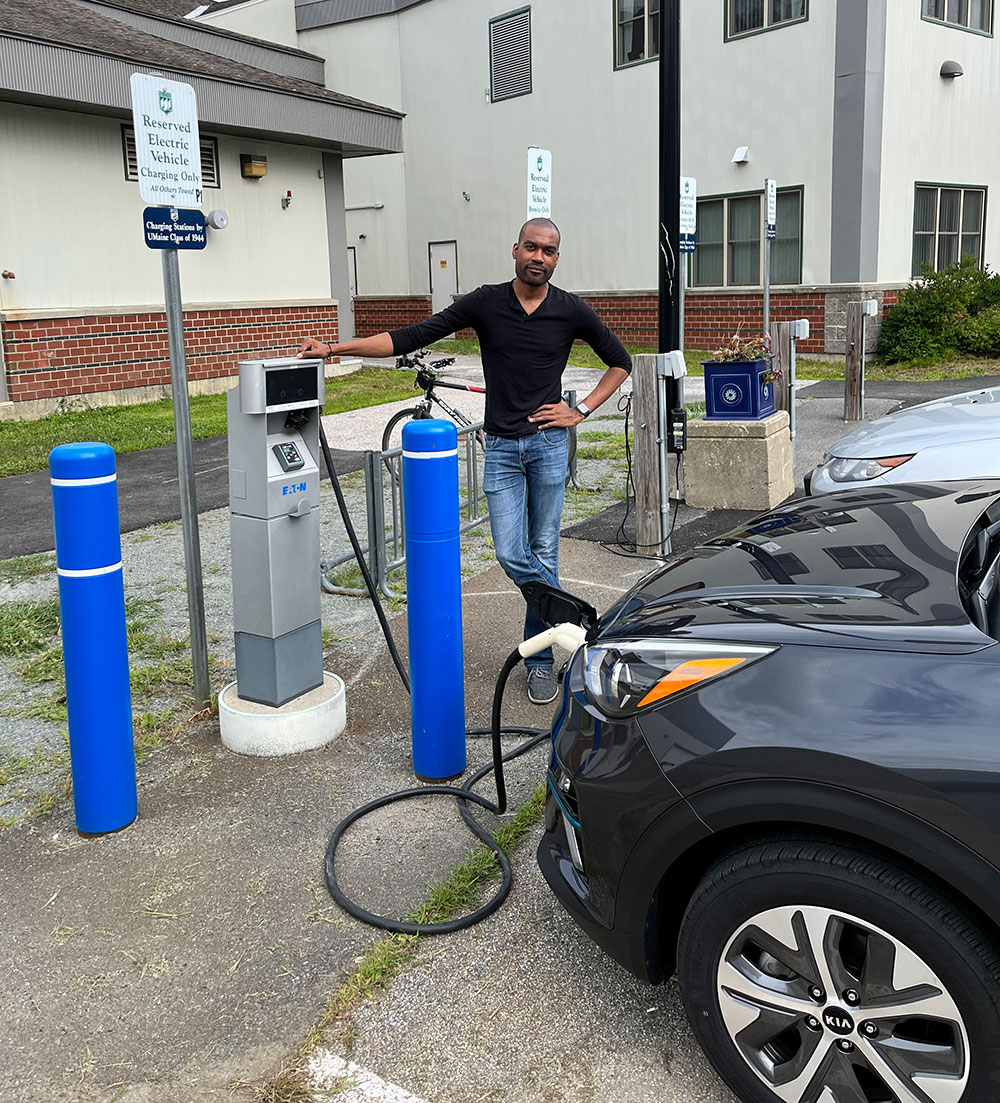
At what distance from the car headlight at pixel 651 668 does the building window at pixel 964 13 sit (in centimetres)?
1974

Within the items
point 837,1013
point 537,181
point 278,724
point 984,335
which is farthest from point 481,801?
point 984,335

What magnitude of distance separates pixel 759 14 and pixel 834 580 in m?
19.1

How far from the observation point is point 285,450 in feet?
13.6

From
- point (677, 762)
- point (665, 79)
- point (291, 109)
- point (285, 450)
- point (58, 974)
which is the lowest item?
point (58, 974)

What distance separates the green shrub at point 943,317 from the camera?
17906 millimetres

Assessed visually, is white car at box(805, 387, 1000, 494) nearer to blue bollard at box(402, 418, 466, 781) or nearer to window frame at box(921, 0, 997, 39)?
blue bollard at box(402, 418, 466, 781)

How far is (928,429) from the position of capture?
6227 mm

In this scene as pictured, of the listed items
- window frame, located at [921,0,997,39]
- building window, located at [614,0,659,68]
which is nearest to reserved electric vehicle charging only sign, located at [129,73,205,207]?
window frame, located at [921,0,997,39]

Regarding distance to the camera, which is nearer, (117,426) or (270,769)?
(270,769)

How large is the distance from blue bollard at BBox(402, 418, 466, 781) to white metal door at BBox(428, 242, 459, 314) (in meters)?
21.9

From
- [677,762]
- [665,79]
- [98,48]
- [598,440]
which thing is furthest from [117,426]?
[677,762]

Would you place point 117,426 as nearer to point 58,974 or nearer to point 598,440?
point 598,440

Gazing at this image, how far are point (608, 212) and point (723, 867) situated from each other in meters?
21.0

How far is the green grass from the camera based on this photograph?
11227mm
